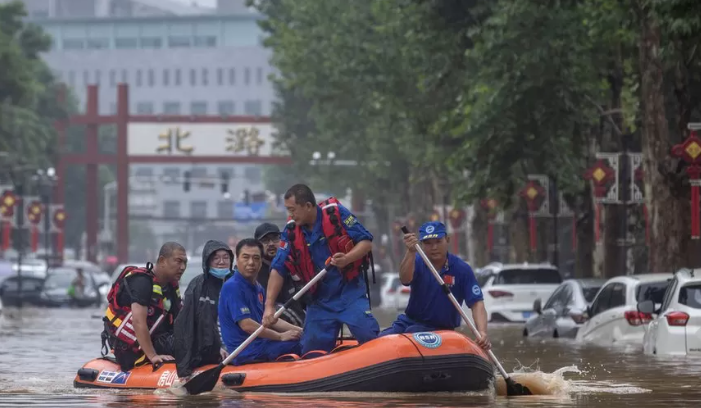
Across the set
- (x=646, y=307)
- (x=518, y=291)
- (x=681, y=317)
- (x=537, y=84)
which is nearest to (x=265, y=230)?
(x=681, y=317)

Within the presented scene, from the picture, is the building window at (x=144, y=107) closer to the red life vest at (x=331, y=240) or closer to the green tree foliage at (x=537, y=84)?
the green tree foliage at (x=537, y=84)

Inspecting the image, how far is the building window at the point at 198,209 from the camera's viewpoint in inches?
7283

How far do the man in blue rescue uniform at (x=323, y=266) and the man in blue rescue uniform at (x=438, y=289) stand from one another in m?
0.38

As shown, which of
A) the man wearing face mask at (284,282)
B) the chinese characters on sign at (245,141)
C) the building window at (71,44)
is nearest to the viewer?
the man wearing face mask at (284,282)

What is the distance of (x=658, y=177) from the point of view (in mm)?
31312

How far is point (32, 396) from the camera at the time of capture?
17.2 metres

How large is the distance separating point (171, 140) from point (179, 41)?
89.7 meters

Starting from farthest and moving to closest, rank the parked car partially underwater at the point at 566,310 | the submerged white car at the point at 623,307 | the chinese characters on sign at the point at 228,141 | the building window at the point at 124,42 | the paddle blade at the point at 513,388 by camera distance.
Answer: the building window at the point at 124,42
the chinese characters on sign at the point at 228,141
the parked car partially underwater at the point at 566,310
the submerged white car at the point at 623,307
the paddle blade at the point at 513,388

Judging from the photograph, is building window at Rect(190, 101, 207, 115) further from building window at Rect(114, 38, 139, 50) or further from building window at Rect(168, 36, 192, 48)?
building window at Rect(114, 38, 139, 50)

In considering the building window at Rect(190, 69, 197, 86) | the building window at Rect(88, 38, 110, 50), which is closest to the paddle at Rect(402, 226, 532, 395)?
the building window at Rect(190, 69, 197, 86)

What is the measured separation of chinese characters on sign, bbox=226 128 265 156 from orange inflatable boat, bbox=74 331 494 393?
248 feet

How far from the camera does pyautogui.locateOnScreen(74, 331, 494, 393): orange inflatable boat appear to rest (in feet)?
50.8

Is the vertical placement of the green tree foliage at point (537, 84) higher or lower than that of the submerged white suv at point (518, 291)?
higher

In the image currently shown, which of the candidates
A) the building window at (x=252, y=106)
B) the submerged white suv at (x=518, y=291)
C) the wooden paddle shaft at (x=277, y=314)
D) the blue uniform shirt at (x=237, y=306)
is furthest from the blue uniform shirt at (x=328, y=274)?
the building window at (x=252, y=106)
